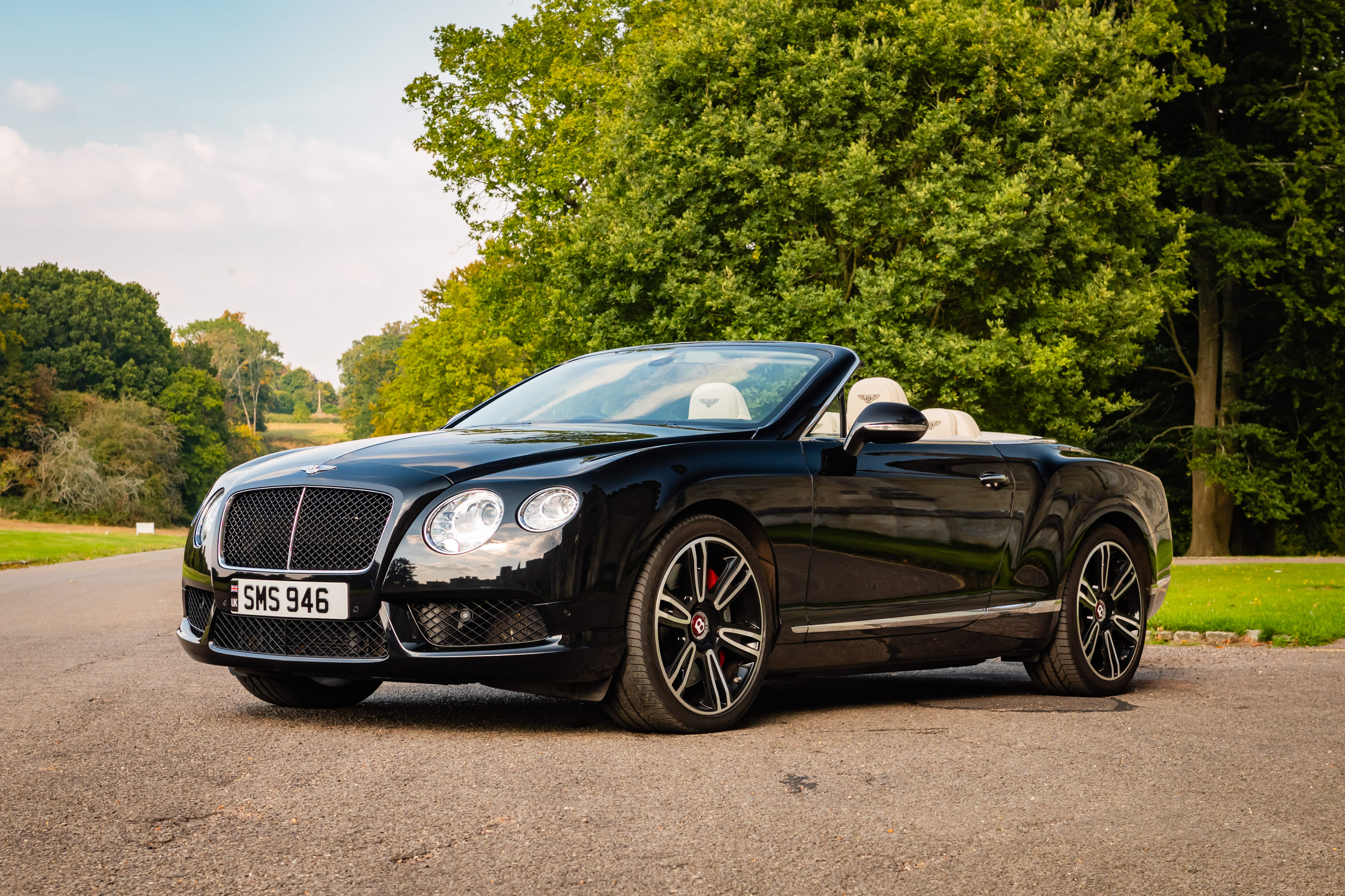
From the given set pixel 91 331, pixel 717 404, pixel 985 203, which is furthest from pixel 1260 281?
pixel 91 331

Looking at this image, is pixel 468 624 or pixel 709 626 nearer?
pixel 468 624

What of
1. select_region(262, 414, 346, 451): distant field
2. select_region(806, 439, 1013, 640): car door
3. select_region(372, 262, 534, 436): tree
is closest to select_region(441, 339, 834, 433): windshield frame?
select_region(806, 439, 1013, 640): car door

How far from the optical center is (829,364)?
6.34m

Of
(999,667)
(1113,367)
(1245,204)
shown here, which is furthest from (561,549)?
(1245,204)

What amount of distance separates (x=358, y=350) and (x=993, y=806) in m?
169

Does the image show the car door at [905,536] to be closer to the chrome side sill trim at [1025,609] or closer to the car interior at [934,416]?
the chrome side sill trim at [1025,609]

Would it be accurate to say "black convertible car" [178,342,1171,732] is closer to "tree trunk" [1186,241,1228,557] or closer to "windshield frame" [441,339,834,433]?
"windshield frame" [441,339,834,433]

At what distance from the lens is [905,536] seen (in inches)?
235

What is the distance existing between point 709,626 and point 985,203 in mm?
17024

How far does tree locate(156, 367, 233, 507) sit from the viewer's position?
297ft

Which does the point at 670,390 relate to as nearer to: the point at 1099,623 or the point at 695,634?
A: the point at 695,634

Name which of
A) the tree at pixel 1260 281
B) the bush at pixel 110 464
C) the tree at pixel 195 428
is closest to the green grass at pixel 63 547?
the bush at pixel 110 464

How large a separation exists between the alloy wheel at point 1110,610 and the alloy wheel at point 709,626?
7.41 feet

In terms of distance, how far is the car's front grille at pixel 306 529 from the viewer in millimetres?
4969
